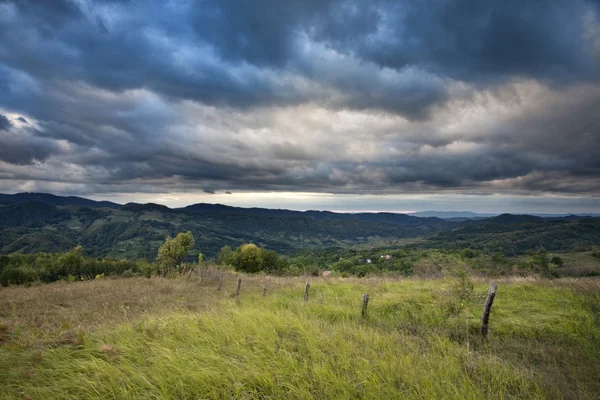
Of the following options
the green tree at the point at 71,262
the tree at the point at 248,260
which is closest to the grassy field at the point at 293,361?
the tree at the point at 248,260

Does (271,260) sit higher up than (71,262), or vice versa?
(271,260)

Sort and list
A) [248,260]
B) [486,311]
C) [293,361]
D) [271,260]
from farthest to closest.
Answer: [271,260] < [248,260] < [486,311] < [293,361]

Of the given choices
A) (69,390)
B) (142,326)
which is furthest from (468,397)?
(142,326)

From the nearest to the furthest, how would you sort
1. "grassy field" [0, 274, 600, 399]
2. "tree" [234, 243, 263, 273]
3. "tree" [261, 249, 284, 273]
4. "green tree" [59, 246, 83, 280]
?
1. "grassy field" [0, 274, 600, 399]
2. "tree" [234, 243, 263, 273]
3. "tree" [261, 249, 284, 273]
4. "green tree" [59, 246, 83, 280]

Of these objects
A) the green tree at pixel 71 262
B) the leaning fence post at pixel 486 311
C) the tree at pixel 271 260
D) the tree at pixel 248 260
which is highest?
the leaning fence post at pixel 486 311

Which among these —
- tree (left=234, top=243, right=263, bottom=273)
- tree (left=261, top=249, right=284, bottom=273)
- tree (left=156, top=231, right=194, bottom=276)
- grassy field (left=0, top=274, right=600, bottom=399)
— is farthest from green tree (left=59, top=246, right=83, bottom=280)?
grassy field (left=0, top=274, right=600, bottom=399)

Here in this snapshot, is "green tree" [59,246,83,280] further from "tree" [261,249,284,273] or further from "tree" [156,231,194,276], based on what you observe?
"tree" [261,249,284,273]

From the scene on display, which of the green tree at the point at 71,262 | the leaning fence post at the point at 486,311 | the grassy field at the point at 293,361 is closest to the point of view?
the grassy field at the point at 293,361

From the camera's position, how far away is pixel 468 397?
388 cm

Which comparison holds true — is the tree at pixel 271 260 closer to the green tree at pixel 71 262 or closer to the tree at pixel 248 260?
the tree at pixel 248 260

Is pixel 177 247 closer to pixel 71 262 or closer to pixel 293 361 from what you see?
pixel 71 262

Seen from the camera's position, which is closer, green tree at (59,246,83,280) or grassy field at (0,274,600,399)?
grassy field at (0,274,600,399)

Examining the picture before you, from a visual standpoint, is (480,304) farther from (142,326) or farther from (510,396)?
(142,326)

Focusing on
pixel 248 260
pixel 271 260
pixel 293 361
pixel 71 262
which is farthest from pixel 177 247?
pixel 293 361
